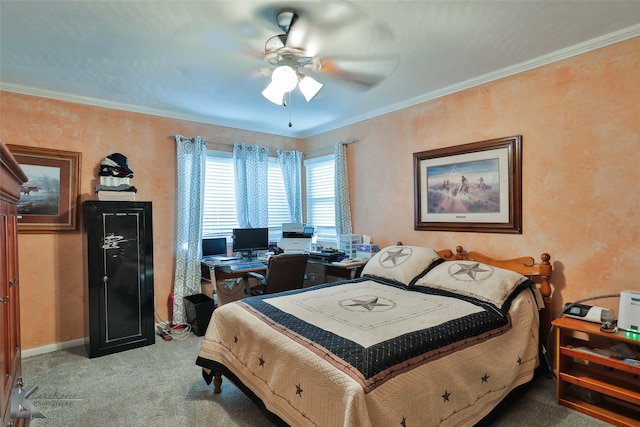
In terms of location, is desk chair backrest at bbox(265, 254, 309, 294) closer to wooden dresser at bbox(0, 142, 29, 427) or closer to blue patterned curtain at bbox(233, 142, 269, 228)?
blue patterned curtain at bbox(233, 142, 269, 228)

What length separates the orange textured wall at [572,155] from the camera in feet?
7.81

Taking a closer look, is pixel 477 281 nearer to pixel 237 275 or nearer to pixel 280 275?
pixel 280 275

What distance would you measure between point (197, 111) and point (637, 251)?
431cm

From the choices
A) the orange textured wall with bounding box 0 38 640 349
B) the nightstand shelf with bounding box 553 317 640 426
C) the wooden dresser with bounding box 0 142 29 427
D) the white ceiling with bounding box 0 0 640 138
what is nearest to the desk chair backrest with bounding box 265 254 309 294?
the orange textured wall with bounding box 0 38 640 349

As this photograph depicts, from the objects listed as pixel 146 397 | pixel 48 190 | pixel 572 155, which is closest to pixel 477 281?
pixel 572 155

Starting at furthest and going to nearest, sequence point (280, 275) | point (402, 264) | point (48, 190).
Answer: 1. point (280, 275)
2. point (48, 190)
3. point (402, 264)

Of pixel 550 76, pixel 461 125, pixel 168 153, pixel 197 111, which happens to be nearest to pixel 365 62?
pixel 461 125

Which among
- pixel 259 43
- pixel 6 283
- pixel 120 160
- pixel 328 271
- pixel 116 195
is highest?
pixel 259 43

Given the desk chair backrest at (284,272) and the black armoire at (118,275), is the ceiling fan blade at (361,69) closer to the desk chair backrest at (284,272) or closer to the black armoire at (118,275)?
the desk chair backrest at (284,272)

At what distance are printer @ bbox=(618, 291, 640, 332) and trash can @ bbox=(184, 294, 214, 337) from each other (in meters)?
3.63

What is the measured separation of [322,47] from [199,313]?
9.89ft

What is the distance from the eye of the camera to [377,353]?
5.52 ft

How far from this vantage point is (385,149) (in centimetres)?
406

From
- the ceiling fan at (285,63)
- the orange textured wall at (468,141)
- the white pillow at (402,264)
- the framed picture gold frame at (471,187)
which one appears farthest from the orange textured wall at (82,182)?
the framed picture gold frame at (471,187)
